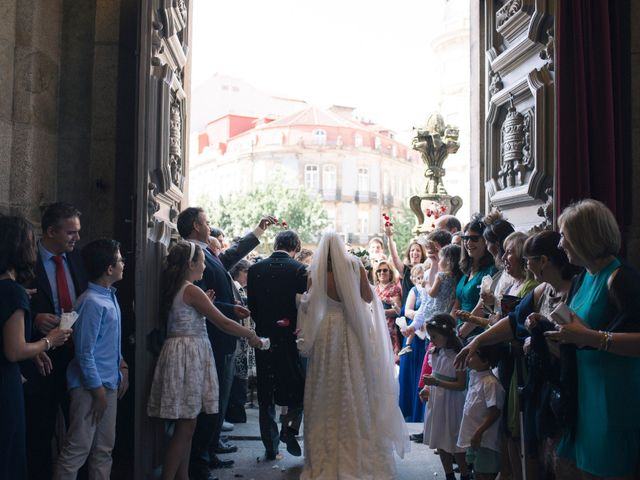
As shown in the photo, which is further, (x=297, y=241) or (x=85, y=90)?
(x=297, y=241)

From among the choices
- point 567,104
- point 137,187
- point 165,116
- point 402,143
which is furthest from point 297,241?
point 402,143

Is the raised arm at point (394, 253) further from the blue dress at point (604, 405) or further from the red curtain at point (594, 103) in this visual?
the blue dress at point (604, 405)

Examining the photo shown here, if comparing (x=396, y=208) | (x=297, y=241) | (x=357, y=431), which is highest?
(x=396, y=208)

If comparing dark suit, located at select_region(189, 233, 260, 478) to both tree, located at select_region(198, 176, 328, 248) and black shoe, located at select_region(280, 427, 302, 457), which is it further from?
tree, located at select_region(198, 176, 328, 248)

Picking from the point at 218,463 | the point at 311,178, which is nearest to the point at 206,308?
the point at 218,463

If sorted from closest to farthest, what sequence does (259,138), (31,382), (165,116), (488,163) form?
(31,382) < (165,116) < (488,163) < (259,138)

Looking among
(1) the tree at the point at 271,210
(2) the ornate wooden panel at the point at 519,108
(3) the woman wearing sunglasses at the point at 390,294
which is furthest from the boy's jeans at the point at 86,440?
(1) the tree at the point at 271,210

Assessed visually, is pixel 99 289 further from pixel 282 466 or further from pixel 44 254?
pixel 282 466

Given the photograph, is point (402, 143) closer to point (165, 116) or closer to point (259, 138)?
point (259, 138)

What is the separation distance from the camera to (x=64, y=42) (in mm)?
4648

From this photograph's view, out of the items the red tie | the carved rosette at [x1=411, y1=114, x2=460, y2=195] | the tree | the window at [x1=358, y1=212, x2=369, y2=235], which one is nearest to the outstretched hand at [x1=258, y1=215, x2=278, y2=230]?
the red tie

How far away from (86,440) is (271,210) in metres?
40.2

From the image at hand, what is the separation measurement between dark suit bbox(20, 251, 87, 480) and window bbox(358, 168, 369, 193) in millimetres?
48802

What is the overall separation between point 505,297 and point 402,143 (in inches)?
2206
